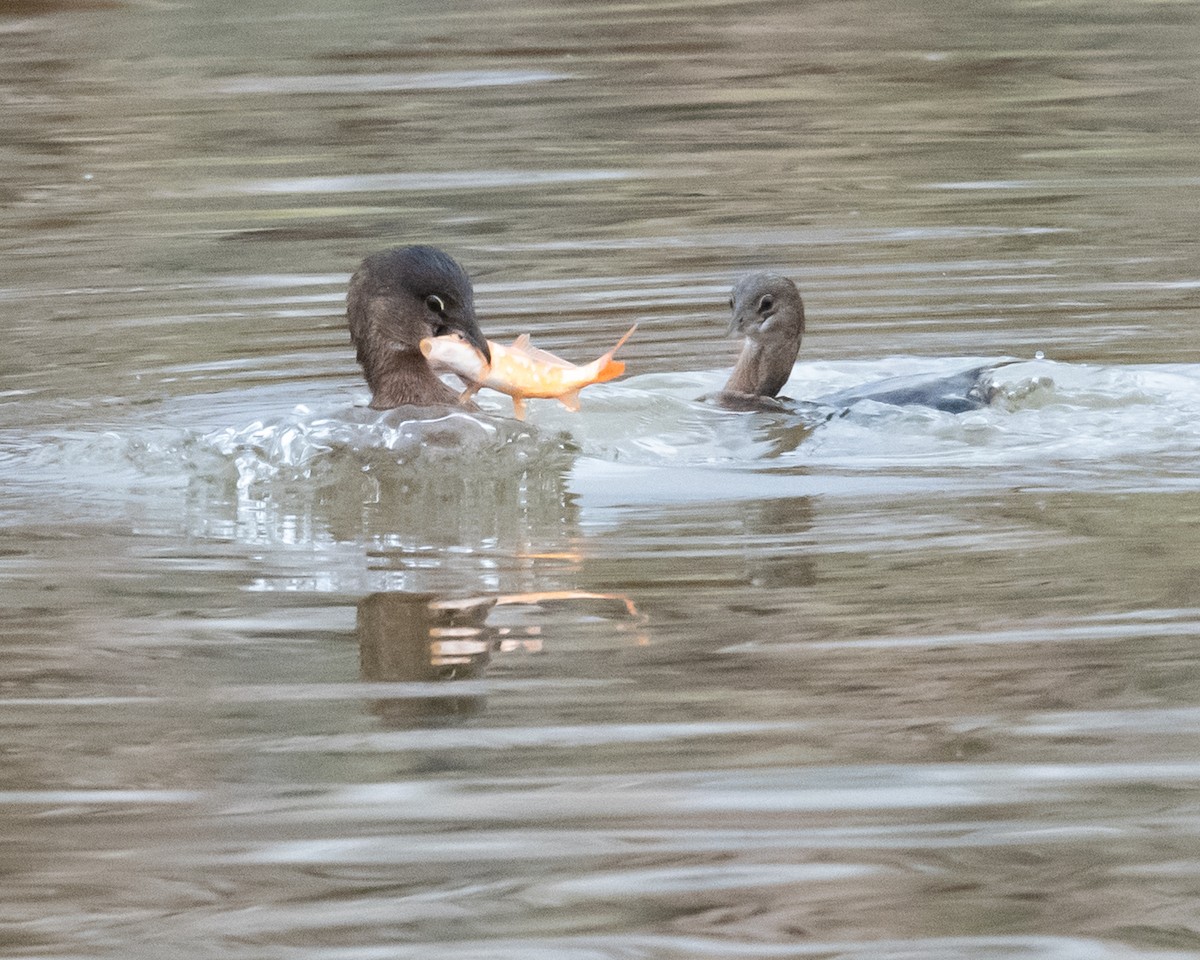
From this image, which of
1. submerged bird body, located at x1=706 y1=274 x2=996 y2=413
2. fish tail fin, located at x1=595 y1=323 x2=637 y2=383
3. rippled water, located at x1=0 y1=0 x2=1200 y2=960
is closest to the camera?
rippled water, located at x1=0 y1=0 x2=1200 y2=960

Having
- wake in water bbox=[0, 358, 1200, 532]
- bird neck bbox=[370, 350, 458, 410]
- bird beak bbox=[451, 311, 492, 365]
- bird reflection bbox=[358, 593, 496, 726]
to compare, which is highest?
bird beak bbox=[451, 311, 492, 365]

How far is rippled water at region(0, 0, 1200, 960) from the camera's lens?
3.66m

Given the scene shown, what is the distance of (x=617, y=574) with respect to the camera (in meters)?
5.43

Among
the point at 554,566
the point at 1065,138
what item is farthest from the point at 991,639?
the point at 1065,138

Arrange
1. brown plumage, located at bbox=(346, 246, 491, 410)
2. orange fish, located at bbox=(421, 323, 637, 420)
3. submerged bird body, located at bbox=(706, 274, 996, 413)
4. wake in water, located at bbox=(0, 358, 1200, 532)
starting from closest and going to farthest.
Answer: wake in water, located at bbox=(0, 358, 1200, 532)
orange fish, located at bbox=(421, 323, 637, 420)
brown plumage, located at bbox=(346, 246, 491, 410)
submerged bird body, located at bbox=(706, 274, 996, 413)

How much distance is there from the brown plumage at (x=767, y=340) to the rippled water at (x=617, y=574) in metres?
0.16

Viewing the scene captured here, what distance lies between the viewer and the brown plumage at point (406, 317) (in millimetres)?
7078

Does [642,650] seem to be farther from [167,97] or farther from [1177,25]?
[1177,25]

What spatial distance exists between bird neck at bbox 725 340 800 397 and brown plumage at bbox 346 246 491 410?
1.11 m

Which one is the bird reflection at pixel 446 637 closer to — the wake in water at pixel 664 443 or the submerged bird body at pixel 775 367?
the wake in water at pixel 664 443

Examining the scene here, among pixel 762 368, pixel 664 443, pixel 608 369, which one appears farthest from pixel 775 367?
pixel 608 369

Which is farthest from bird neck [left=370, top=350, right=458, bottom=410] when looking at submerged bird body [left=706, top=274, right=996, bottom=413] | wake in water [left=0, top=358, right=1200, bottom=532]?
submerged bird body [left=706, top=274, right=996, bottom=413]

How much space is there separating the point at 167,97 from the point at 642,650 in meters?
12.0

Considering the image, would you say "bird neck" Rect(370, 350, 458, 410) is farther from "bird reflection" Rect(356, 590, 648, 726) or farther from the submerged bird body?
"bird reflection" Rect(356, 590, 648, 726)
